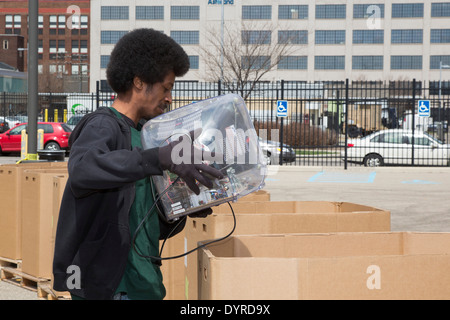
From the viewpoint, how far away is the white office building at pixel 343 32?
206ft

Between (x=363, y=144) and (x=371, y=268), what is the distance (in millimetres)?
19434

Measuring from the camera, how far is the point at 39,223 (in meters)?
5.91

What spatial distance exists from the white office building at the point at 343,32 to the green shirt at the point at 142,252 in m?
59.8

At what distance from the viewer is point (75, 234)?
2.30 meters

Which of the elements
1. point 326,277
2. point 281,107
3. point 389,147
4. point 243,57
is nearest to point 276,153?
point 281,107

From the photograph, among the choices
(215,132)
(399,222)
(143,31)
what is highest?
(143,31)

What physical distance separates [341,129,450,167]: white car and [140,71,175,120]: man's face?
764 inches

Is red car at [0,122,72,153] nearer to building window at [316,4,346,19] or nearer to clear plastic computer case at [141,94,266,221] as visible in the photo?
clear plastic computer case at [141,94,266,221]

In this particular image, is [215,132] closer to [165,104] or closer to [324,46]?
[165,104]

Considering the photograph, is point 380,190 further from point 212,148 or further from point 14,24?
point 14,24

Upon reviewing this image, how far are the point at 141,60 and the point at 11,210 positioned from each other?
178 inches

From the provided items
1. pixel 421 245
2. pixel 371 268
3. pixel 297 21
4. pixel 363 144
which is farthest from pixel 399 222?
pixel 297 21

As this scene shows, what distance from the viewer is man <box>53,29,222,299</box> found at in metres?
2.14

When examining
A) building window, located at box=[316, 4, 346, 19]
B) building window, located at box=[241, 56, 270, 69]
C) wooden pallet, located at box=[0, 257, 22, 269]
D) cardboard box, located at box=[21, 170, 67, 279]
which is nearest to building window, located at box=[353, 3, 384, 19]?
building window, located at box=[316, 4, 346, 19]
